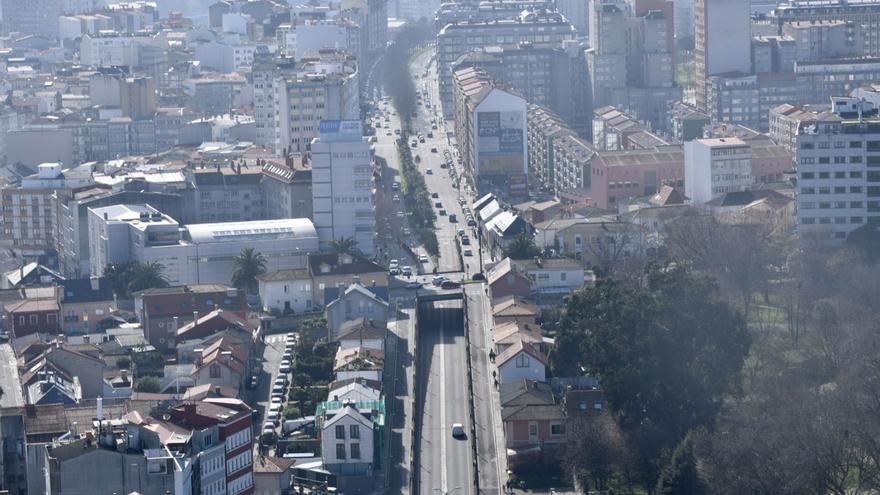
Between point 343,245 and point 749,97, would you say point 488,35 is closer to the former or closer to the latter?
point 749,97

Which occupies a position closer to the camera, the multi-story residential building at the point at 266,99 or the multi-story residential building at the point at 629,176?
the multi-story residential building at the point at 629,176

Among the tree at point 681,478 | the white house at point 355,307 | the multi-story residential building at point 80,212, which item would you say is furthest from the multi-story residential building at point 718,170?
the tree at point 681,478

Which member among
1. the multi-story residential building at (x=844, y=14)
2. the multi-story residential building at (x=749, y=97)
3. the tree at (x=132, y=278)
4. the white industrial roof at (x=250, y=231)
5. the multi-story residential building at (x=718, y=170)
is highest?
the multi-story residential building at (x=844, y=14)

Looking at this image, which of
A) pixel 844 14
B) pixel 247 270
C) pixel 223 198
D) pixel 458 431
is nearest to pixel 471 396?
pixel 458 431

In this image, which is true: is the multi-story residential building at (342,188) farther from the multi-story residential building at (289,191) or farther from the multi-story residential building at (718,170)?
the multi-story residential building at (718,170)

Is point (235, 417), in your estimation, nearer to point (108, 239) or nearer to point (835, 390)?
point (835, 390)

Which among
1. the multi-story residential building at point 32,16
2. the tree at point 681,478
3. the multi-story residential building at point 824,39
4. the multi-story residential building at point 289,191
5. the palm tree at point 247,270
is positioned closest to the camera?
the tree at point 681,478
